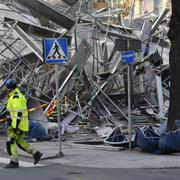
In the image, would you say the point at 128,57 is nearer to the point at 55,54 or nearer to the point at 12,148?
the point at 55,54

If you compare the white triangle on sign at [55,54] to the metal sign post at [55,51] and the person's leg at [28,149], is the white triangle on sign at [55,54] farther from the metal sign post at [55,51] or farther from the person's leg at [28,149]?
the person's leg at [28,149]

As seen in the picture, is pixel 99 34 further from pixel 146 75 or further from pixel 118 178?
pixel 118 178

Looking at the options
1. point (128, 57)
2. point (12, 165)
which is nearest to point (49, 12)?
point (128, 57)

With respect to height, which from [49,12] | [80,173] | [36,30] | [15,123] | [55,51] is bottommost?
[80,173]

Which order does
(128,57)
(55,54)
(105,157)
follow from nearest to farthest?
(105,157) < (55,54) < (128,57)

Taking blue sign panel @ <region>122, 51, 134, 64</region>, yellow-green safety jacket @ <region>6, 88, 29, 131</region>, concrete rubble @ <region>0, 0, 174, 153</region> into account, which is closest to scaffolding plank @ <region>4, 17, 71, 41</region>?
concrete rubble @ <region>0, 0, 174, 153</region>

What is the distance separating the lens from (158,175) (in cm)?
1166

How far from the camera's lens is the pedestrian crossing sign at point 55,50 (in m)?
14.9

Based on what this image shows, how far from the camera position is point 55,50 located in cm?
1499

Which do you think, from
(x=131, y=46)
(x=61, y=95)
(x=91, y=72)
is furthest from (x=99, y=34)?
(x=131, y=46)

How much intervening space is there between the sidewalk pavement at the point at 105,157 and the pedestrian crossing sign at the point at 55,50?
245 centimetres

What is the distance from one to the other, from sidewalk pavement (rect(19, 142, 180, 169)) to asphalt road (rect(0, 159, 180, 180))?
57 cm

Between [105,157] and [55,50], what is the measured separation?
9.84ft

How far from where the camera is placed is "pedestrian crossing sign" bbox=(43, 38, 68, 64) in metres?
14.9
